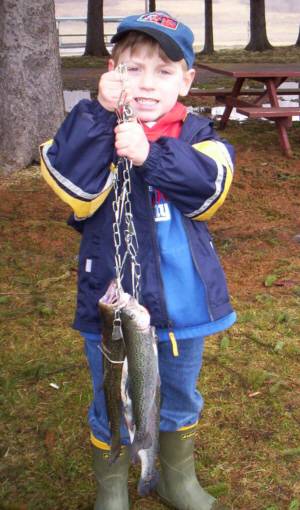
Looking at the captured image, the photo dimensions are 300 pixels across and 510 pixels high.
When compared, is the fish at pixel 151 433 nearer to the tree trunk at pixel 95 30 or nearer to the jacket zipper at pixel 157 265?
the jacket zipper at pixel 157 265

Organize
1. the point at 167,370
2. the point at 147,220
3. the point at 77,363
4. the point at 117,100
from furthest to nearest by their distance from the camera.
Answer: the point at 77,363, the point at 167,370, the point at 147,220, the point at 117,100

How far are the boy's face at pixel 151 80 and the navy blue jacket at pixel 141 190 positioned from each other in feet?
0.45

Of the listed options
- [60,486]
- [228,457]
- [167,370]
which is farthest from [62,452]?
[167,370]

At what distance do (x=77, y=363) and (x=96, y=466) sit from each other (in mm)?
1365

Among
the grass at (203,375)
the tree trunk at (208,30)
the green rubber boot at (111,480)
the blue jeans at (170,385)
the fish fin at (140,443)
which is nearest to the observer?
the fish fin at (140,443)

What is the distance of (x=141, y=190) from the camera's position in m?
2.44

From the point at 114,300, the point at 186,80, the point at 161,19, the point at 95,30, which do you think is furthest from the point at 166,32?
the point at 95,30

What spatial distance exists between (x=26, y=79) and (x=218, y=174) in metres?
5.78

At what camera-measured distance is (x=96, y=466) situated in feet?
9.32

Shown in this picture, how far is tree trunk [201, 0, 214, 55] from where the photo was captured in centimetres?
3219

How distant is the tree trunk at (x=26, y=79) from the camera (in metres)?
7.58

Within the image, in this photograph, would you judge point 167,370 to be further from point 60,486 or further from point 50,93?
point 50,93

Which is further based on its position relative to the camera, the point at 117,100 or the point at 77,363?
the point at 77,363

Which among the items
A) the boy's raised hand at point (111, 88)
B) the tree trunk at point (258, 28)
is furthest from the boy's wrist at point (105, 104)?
the tree trunk at point (258, 28)
